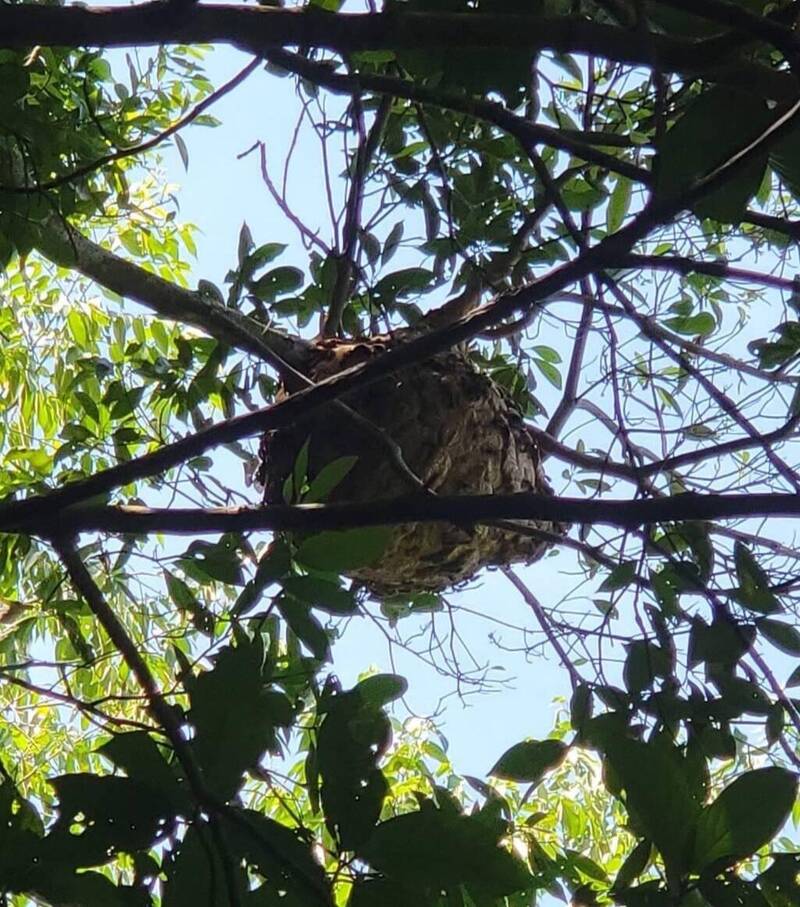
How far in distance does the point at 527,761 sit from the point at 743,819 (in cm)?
33

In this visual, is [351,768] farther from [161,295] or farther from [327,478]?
[161,295]

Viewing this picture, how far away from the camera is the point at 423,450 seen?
1188 mm

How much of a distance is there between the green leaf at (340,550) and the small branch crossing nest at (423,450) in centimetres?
37

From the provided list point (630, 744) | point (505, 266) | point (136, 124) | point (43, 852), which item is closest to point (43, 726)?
point (136, 124)

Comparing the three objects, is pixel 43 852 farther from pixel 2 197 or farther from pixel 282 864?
pixel 2 197

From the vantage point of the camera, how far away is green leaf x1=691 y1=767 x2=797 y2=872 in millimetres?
594

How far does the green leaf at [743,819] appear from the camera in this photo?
594 mm

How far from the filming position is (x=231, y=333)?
1.17 m

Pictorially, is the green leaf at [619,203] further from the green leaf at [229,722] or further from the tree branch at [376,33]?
the green leaf at [229,722]

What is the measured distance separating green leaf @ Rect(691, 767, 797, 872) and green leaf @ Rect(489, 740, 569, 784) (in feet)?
1.04

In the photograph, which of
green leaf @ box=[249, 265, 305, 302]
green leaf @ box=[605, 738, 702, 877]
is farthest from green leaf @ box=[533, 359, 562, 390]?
green leaf @ box=[605, 738, 702, 877]

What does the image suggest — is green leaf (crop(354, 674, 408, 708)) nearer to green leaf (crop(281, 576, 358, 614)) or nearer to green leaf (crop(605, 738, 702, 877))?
green leaf (crop(281, 576, 358, 614))

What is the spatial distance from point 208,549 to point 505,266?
22.2 inches

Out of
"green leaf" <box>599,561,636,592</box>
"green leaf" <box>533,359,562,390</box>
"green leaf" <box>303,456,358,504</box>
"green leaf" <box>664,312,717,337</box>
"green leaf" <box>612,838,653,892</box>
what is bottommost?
"green leaf" <box>612,838,653,892</box>
